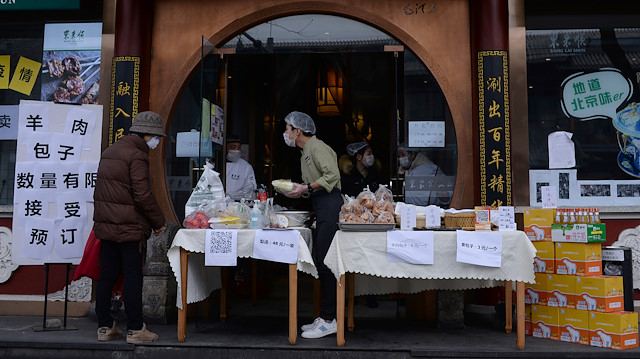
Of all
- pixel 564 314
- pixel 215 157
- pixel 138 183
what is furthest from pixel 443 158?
pixel 138 183

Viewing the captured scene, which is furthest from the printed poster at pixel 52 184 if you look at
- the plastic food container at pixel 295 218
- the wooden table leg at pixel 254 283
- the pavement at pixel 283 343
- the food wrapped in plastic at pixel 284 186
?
the wooden table leg at pixel 254 283

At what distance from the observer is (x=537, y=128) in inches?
246

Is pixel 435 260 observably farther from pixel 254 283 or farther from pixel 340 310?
pixel 254 283

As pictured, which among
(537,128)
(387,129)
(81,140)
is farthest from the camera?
(387,129)

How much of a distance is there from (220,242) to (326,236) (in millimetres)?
983

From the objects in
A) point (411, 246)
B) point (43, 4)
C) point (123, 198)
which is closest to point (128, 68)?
point (43, 4)

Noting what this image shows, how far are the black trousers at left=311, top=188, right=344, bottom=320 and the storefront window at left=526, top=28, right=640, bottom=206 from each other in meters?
2.53

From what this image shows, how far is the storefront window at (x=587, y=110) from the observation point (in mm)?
6219

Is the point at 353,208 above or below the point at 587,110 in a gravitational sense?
below

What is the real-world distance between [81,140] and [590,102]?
5.70 metres

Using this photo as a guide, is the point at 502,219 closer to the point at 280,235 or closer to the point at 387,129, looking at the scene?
the point at 280,235

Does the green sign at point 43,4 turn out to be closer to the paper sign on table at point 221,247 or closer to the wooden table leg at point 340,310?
the paper sign on table at point 221,247

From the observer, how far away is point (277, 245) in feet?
15.2

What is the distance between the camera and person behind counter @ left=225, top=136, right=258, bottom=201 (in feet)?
23.7
